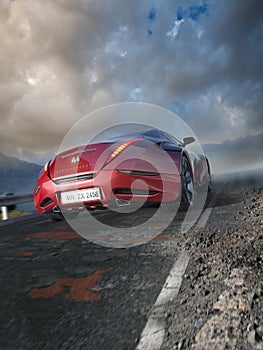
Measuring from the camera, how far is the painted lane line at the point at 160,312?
1.01 meters

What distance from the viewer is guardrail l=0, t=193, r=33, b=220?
621 centimetres

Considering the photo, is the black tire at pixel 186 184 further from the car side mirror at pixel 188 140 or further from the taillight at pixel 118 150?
the taillight at pixel 118 150

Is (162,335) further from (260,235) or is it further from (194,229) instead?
(194,229)

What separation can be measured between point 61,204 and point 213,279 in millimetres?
2286

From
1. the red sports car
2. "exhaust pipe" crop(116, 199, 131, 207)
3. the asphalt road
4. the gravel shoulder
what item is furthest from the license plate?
the gravel shoulder

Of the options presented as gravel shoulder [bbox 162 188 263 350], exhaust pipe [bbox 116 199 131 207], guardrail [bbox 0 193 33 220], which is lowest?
gravel shoulder [bbox 162 188 263 350]

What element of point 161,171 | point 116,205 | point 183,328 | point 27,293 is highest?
point 161,171

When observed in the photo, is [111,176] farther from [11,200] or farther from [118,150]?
[11,200]

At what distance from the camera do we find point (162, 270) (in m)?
1.77

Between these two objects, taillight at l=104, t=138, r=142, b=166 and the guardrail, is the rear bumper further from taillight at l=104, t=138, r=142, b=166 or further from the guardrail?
the guardrail

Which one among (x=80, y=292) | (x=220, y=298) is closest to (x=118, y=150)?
(x=80, y=292)

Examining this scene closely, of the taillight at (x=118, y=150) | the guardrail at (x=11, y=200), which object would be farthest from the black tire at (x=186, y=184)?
the guardrail at (x=11, y=200)

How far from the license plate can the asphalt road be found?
58cm

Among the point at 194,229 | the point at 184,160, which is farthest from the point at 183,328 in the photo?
the point at 184,160
